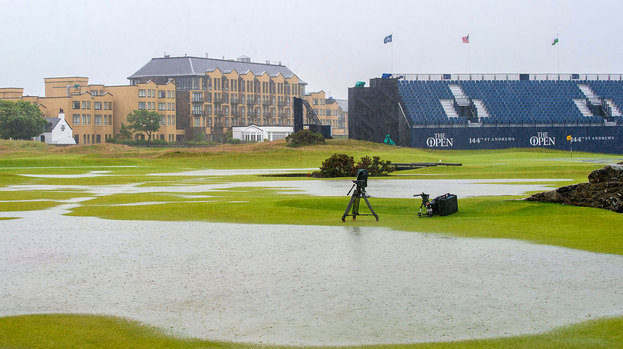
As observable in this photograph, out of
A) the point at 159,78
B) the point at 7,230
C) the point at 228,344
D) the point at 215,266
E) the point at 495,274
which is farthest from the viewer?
the point at 159,78

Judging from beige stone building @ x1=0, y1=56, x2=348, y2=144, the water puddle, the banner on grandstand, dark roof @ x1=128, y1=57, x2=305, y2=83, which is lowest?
the water puddle

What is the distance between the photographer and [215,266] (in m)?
→ 15.3

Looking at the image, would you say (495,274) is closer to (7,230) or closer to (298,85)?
(7,230)

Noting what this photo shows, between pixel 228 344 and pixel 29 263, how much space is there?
25.0 feet

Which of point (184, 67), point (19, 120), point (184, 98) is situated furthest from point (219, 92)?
point (19, 120)

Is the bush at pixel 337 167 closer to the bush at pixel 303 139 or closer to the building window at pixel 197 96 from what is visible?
the bush at pixel 303 139

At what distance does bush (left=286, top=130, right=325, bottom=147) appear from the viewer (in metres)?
86.4

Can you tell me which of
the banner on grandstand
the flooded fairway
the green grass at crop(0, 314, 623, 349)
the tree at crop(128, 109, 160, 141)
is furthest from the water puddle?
the tree at crop(128, 109, 160, 141)

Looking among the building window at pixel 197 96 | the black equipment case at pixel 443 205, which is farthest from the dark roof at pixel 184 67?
the black equipment case at pixel 443 205

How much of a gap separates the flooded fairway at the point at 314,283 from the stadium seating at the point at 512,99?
8216 centimetres

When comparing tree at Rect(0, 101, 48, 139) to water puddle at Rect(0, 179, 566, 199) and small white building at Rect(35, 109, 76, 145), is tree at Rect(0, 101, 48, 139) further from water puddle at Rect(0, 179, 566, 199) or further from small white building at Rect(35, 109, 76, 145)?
water puddle at Rect(0, 179, 566, 199)

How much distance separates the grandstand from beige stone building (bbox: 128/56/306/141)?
61.7 metres

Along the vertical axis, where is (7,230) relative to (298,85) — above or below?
below

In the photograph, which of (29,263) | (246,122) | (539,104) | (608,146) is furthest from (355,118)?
(29,263)
